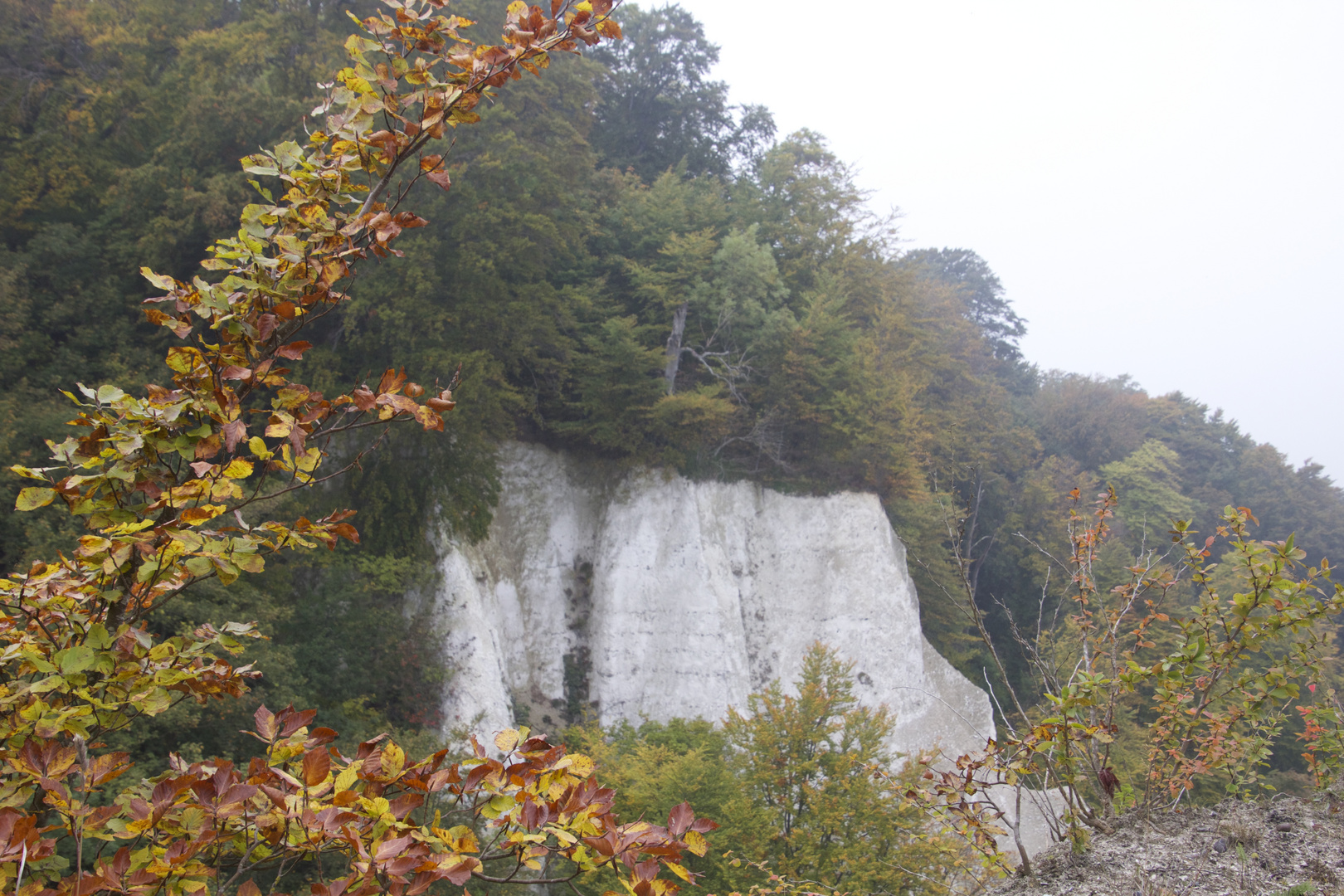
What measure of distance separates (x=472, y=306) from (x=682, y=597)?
932 centimetres

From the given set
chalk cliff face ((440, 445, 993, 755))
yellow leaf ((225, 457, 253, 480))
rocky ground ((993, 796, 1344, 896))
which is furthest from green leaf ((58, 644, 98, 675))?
chalk cliff face ((440, 445, 993, 755))

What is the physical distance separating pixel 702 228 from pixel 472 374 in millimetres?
10248

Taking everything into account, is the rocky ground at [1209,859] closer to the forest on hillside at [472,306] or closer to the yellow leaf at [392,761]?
the forest on hillside at [472,306]

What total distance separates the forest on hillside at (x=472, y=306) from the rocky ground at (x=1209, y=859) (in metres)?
1.67

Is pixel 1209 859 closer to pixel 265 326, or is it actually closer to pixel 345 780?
pixel 345 780

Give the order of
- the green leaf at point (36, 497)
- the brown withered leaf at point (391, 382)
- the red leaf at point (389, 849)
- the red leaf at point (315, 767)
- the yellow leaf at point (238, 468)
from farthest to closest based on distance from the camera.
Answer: the brown withered leaf at point (391, 382) → the yellow leaf at point (238, 468) → the green leaf at point (36, 497) → the red leaf at point (315, 767) → the red leaf at point (389, 849)

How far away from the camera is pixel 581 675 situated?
60.6 ft

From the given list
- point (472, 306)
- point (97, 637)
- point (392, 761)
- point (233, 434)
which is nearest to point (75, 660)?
point (97, 637)

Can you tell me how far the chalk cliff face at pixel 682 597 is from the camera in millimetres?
18141

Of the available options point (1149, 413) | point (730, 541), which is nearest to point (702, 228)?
point (730, 541)

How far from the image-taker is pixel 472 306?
580 inches

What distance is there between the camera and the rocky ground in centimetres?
336

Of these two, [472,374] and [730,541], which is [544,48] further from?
[730,541]

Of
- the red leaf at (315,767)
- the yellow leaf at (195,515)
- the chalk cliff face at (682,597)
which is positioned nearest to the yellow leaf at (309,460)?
the yellow leaf at (195,515)
